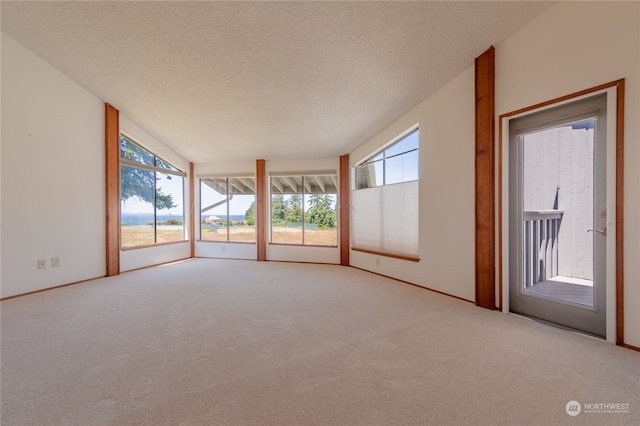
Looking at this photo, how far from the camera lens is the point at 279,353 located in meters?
2.07

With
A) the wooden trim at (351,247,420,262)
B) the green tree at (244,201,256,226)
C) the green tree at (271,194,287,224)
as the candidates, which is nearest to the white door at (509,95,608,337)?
the wooden trim at (351,247,420,262)

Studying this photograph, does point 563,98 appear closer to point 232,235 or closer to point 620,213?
point 620,213

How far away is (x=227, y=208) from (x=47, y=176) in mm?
3602

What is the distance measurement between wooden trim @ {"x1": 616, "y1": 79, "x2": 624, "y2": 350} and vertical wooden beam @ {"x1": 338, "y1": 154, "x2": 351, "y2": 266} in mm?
4391

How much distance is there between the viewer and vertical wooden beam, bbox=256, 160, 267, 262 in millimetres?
6750

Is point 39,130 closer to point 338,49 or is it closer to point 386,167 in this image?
point 338,49

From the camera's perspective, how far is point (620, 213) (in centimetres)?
212

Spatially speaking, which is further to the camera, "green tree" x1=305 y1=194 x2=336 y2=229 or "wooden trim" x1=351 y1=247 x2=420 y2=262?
"green tree" x1=305 y1=194 x2=336 y2=229

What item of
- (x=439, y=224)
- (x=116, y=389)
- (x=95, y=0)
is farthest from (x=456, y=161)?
(x=95, y=0)

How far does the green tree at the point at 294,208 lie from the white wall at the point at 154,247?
9.06 feet

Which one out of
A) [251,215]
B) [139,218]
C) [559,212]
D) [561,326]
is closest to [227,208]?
[251,215]

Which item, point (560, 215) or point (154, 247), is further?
point (154, 247)

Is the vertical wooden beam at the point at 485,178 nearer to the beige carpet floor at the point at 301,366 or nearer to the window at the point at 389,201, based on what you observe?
the beige carpet floor at the point at 301,366

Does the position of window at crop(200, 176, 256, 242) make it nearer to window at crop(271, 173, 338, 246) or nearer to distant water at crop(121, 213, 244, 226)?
window at crop(271, 173, 338, 246)
